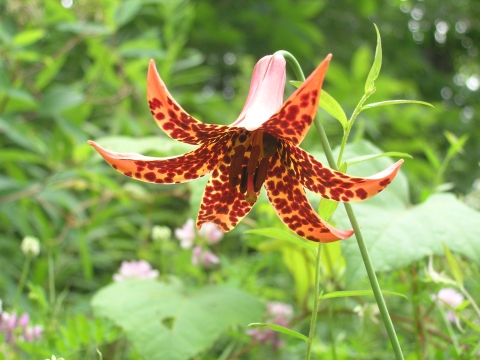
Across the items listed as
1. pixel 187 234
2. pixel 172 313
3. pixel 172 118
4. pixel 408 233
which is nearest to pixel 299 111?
pixel 172 118

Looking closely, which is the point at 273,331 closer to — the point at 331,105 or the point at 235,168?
the point at 235,168

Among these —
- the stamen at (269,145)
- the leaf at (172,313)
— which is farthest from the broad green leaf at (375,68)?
the leaf at (172,313)

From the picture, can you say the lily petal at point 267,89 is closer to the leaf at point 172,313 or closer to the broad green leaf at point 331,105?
the broad green leaf at point 331,105

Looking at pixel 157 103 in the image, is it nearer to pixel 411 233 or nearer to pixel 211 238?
pixel 411 233

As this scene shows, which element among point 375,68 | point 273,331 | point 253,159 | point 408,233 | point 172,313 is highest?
point 375,68

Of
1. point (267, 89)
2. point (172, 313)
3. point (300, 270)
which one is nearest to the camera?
point (267, 89)

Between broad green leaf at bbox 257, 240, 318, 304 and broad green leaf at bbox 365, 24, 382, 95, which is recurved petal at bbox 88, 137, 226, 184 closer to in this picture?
broad green leaf at bbox 365, 24, 382, 95
